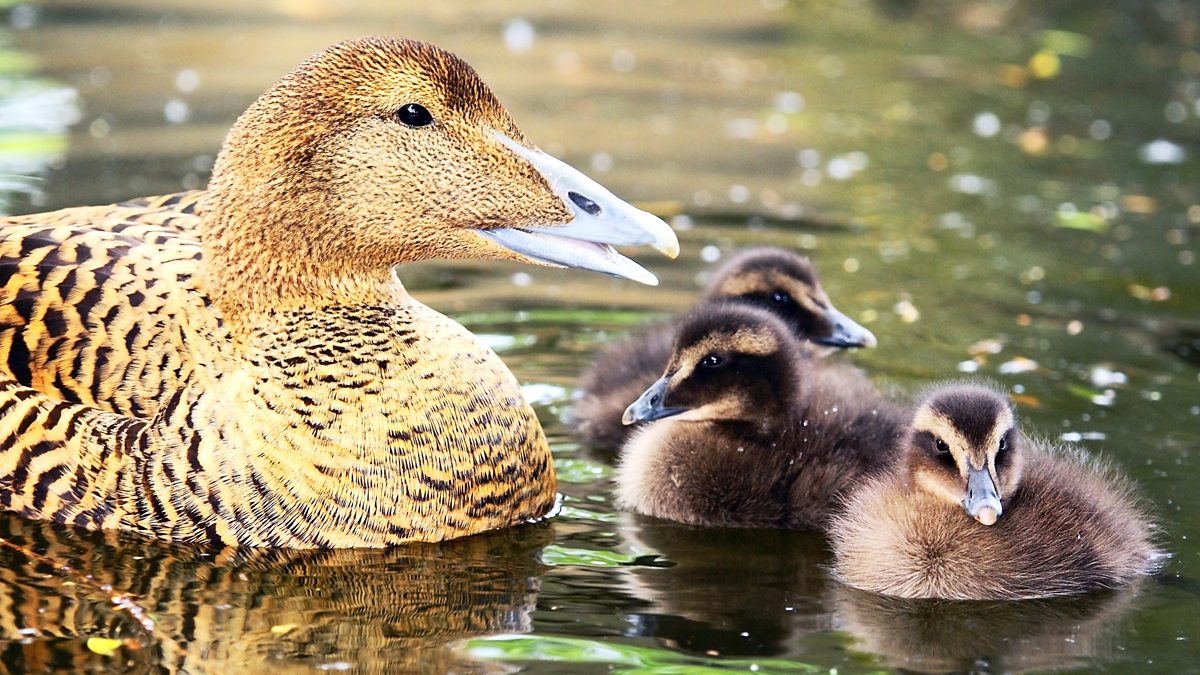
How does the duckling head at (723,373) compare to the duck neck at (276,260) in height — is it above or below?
below

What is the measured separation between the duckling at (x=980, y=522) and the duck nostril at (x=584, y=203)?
139cm

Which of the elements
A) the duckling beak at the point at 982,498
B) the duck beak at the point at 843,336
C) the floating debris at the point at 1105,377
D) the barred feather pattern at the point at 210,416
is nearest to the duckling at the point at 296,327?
the barred feather pattern at the point at 210,416

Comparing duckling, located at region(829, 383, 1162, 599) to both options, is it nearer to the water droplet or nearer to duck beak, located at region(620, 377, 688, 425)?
duck beak, located at region(620, 377, 688, 425)

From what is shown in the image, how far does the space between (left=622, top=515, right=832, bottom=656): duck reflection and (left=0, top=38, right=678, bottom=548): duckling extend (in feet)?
2.69

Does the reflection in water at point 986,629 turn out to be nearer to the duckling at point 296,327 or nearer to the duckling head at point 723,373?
the duckling head at point 723,373

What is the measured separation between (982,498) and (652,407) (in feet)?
5.00

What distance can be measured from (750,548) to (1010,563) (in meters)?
1.06

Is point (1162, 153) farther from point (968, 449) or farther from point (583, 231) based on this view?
point (583, 231)

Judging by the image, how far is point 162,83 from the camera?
47.3 feet

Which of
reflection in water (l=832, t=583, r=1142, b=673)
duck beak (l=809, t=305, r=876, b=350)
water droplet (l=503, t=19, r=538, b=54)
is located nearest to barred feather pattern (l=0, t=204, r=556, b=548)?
reflection in water (l=832, t=583, r=1142, b=673)

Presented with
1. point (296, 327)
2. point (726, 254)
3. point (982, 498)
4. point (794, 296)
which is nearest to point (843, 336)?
point (794, 296)

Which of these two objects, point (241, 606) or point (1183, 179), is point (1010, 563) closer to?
point (241, 606)

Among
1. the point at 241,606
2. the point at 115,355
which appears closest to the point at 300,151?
the point at 115,355

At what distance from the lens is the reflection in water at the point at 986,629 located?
5418mm
